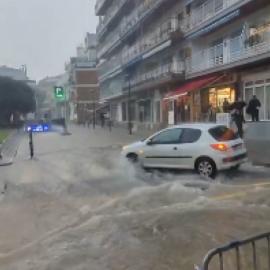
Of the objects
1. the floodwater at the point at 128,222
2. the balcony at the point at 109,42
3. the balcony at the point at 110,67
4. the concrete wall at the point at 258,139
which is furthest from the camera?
the balcony at the point at 109,42

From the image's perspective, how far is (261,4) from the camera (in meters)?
21.9

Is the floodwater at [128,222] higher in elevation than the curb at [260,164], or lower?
lower

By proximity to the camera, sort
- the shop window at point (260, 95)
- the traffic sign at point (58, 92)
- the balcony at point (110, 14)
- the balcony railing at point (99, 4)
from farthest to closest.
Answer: the balcony railing at point (99, 4) → the balcony at point (110, 14) → the traffic sign at point (58, 92) → the shop window at point (260, 95)

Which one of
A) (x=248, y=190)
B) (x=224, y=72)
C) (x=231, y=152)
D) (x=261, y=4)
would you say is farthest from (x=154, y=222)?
(x=224, y=72)

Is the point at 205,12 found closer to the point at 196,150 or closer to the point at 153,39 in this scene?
the point at 153,39

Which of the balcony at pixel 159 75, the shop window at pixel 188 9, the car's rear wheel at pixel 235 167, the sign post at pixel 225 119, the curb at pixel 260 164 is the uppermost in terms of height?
the shop window at pixel 188 9

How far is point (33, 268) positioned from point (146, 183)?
5848 mm

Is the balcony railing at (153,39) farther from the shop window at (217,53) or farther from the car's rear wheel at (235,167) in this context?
the car's rear wheel at (235,167)

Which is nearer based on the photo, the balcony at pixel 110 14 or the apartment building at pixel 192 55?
the apartment building at pixel 192 55

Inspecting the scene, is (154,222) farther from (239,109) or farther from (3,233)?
(239,109)

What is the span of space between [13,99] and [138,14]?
3120 centimetres

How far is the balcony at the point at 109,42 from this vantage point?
53.9 m

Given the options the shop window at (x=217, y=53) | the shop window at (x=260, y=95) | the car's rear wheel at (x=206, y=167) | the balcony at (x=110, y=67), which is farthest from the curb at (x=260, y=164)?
the balcony at (x=110, y=67)

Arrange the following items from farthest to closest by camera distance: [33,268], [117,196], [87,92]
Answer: [87,92]
[117,196]
[33,268]
